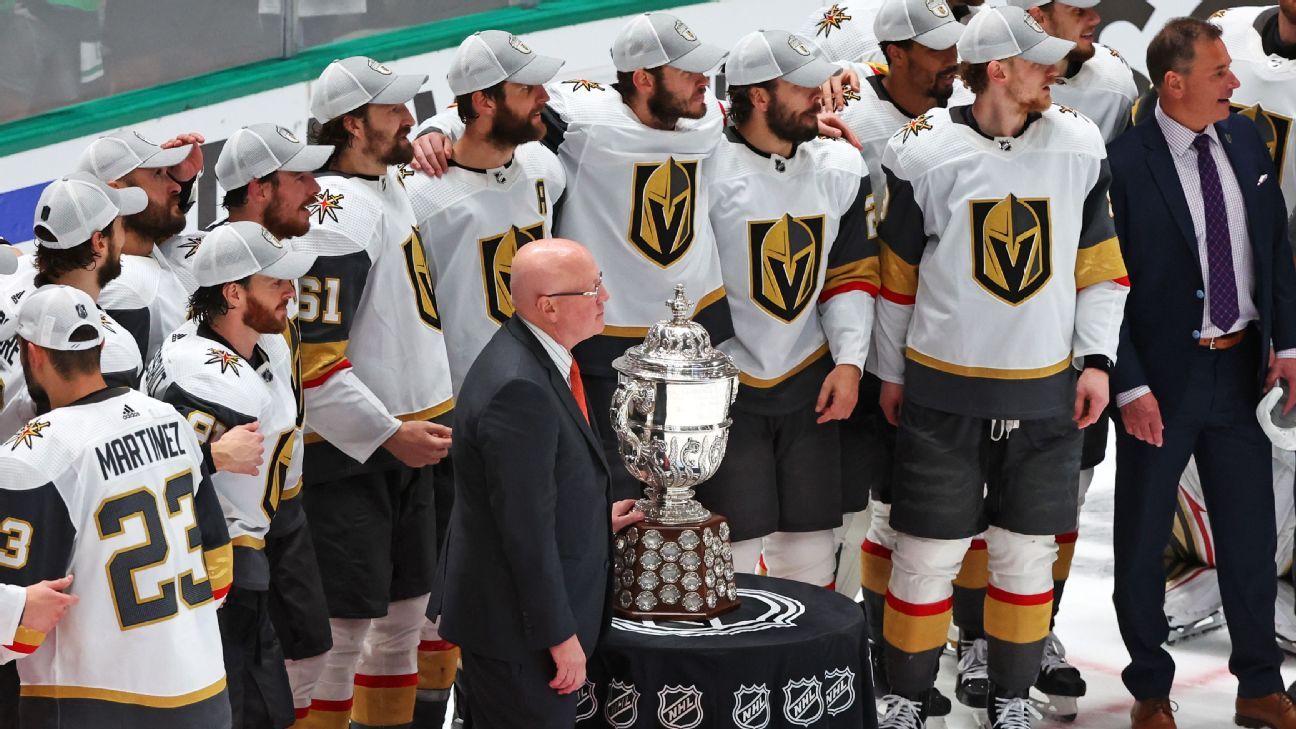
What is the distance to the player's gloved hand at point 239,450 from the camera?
3.46 meters

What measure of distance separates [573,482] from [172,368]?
0.84 m

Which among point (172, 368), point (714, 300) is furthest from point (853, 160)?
point (172, 368)

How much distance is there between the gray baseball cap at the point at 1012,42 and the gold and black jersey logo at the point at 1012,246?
0.35 meters

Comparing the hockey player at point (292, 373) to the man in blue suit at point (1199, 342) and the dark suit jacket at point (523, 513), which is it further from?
the man in blue suit at point (1199, 342)

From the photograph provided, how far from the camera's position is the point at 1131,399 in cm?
476

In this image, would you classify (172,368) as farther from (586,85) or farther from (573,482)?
(586,85)

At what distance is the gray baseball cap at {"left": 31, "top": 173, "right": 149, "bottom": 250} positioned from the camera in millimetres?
3713

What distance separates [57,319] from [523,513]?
35.2 inches

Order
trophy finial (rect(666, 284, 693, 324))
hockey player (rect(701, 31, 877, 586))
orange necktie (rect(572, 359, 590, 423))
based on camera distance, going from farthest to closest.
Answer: hockey player (rect(701, 31, 877, 586)) → trophy finial (rect(666, 284, 693, 324)) → orange necktie (rect(572, 359, 590, 423))

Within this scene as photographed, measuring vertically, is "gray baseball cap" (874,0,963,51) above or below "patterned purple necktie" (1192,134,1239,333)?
above

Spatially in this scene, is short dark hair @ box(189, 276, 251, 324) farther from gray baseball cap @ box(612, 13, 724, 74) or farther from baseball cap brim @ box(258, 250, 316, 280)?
gray baseball cap @ box(612, 13, 724, 74)

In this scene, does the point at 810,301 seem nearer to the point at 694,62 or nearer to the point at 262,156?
the point at 694,62

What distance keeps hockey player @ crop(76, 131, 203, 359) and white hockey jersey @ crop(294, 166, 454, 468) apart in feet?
1.02

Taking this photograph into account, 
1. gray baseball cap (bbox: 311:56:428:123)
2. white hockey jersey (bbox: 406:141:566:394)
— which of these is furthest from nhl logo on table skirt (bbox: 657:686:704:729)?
gray baseball cap (bbox: 311:56:428:123)
